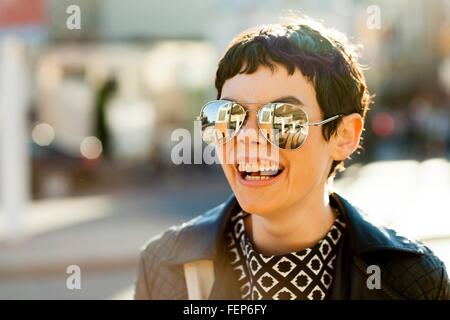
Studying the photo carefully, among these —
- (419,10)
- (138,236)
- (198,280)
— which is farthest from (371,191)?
(419,10)

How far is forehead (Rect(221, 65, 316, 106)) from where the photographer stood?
1698mm

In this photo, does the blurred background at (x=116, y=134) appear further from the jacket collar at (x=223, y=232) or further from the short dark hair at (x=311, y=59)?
the short dark hair at (x=311, y=59)

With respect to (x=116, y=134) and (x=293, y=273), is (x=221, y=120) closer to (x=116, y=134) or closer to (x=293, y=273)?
(x=293, y=273)

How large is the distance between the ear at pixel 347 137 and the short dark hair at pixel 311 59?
2 centimetres

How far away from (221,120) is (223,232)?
30cm

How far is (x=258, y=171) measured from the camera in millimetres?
1702

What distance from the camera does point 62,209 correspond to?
503 inches

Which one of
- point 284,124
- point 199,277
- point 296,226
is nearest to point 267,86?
point 284,124

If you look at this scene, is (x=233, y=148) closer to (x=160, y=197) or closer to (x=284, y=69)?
(x=284, y=69)

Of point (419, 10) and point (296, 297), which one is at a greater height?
point (419, 10)

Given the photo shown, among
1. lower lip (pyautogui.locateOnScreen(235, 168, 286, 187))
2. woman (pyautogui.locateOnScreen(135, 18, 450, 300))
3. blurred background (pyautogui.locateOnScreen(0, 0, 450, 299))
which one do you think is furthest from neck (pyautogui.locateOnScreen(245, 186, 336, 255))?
blurred background (pyautogui.locateOnScreen(0, 0, 450, 299))

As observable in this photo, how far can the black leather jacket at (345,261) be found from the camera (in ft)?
5.63
